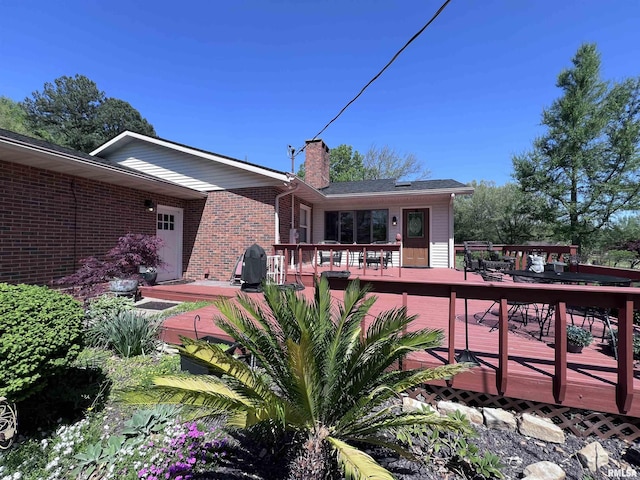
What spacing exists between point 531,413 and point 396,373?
1.66 metres

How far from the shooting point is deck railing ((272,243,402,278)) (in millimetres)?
7340

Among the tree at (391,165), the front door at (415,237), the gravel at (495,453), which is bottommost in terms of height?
the gravel at (495,453)

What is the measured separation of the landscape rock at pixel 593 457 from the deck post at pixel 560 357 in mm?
334

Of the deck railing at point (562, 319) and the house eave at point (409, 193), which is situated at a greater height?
the house eave at point (409, 193)

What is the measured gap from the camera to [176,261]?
865cm

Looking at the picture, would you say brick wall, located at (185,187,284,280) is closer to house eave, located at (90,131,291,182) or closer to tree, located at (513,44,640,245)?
house eave, located at (90,131,291,182)

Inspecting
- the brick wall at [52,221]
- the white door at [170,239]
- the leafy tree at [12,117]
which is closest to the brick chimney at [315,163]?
the white door at [170,239]

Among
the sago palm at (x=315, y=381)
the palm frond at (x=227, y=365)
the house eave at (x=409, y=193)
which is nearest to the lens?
the sago palm at (x=315, y=381)

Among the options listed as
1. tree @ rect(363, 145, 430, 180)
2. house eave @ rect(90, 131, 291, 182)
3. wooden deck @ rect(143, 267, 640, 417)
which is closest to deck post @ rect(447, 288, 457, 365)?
wooden deck @ rect(143, 267, 640, 417)

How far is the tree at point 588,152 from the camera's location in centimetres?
1427

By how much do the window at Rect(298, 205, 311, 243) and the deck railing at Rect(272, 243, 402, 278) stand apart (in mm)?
651

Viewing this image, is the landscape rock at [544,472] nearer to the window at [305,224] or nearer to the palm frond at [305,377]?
the palm frond at [305,377]

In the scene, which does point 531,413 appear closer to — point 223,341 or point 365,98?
point 223,341

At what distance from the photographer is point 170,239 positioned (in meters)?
8.54
